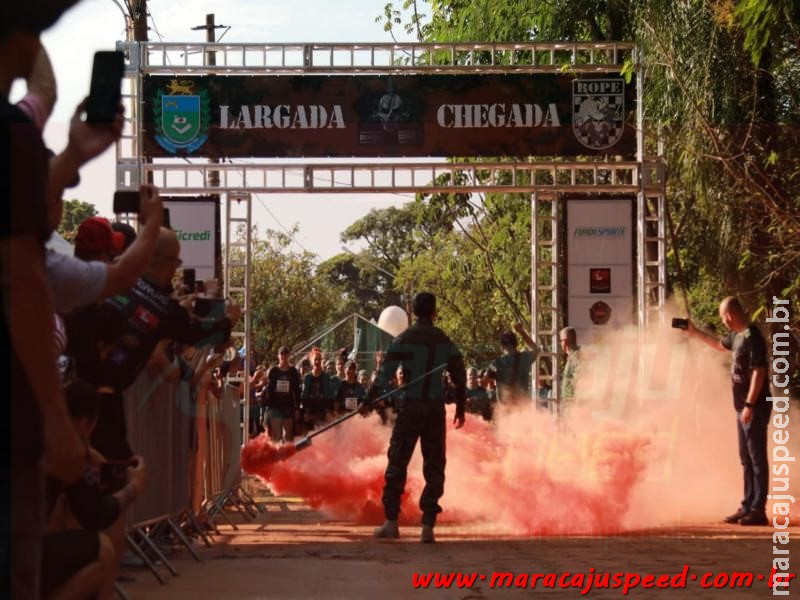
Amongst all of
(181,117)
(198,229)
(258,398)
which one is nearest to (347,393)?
(258,398)

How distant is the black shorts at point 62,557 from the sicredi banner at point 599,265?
562 inches

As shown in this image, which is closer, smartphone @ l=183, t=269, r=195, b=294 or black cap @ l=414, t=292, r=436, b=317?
smartphone @ l=183, t=269, r=195, b=294

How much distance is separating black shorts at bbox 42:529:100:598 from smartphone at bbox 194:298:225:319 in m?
3.23

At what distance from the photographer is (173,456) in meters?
9.22

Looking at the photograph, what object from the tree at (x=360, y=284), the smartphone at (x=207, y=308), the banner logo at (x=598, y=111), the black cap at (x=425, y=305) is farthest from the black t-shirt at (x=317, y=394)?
the tree at (x=360, y=284)

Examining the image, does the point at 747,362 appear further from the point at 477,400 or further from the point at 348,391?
the point at 348,391

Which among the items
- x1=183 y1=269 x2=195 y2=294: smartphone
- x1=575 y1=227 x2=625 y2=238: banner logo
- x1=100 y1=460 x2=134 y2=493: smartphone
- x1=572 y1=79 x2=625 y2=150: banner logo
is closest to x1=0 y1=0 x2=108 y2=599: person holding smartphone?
x1=100 y1=460 x2=134 y2=493: smartphone

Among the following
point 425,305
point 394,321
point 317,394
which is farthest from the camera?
point 394,321

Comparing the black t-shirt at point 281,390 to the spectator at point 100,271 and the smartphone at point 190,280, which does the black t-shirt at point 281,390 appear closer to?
the smartphone at point 190,280

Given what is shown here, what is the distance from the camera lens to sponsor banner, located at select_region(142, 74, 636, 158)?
1786 cm

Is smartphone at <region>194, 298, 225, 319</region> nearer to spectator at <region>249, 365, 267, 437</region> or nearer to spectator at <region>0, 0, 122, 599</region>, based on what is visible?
spectator at <region>0, 0, 122, 599</region>

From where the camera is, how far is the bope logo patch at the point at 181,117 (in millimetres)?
17859

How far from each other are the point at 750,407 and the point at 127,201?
7.47 meters

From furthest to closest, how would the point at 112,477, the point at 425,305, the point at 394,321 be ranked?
the point at 394,321 → the point at 425,305 → the point at 112,477
